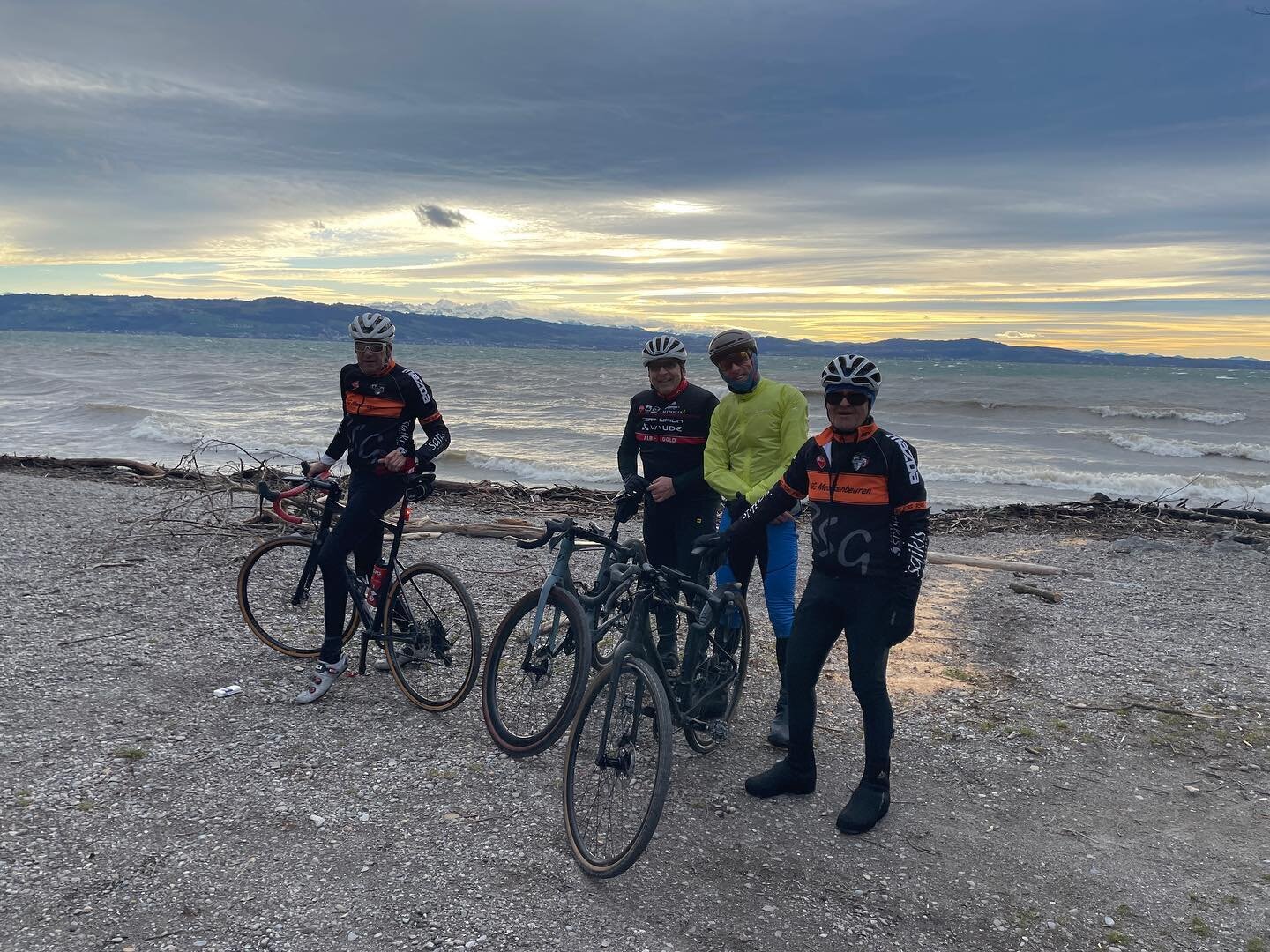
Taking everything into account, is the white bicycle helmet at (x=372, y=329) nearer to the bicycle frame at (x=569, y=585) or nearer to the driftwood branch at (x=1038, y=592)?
the bicycle frame at (x=569, y=585)

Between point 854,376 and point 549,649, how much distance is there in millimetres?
2093

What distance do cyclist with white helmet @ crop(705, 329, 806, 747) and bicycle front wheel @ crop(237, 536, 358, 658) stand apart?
2.76 m

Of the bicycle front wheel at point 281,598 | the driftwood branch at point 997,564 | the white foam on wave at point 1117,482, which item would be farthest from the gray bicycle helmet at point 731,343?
the white foam on wave at point 1117,482

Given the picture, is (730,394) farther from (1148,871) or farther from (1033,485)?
(1033,485)

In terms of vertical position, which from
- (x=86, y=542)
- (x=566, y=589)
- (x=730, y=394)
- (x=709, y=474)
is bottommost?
(x=86, y=542)

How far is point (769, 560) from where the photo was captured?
5.32 metres

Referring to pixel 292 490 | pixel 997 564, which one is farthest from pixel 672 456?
pixel 997 564

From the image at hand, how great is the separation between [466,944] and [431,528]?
28.2ft

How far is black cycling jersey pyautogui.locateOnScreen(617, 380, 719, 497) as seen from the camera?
564 centimetres

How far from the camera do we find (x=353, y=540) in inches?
219

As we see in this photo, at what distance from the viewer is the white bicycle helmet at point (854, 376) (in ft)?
13.6

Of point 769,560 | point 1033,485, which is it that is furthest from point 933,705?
point 1033,485

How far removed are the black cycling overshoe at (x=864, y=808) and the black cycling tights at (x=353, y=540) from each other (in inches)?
126

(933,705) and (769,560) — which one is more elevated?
(769,560)
